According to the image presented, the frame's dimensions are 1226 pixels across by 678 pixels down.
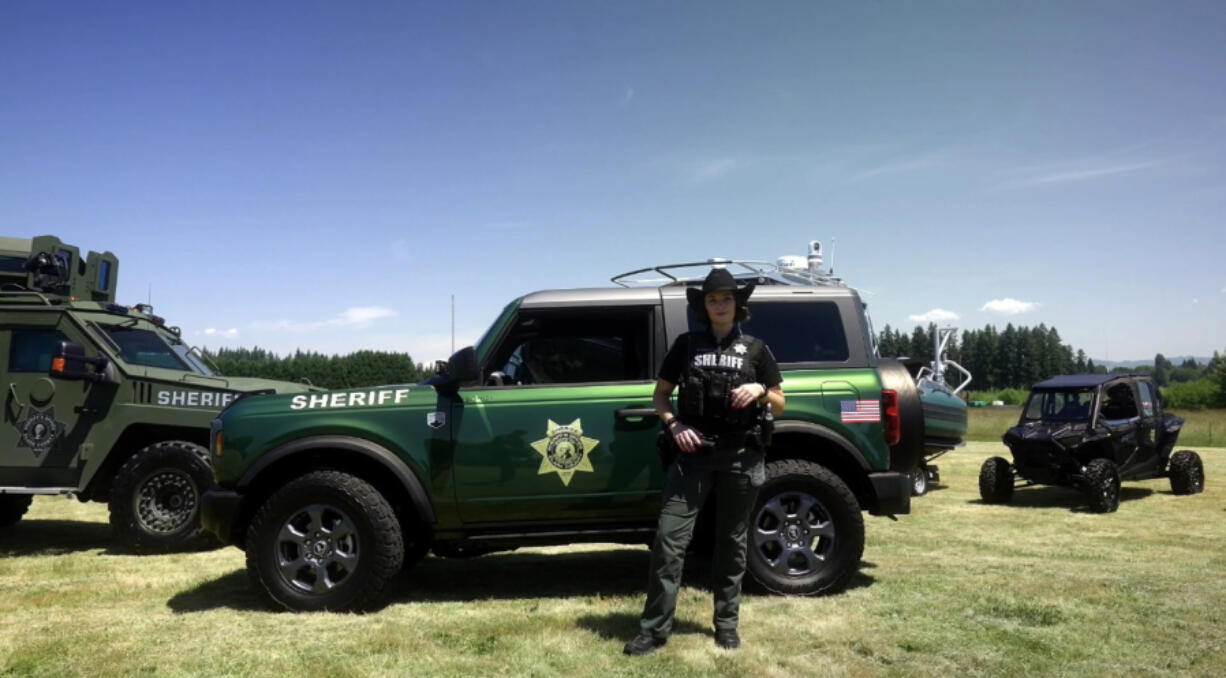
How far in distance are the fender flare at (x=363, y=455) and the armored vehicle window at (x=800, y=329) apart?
232cm

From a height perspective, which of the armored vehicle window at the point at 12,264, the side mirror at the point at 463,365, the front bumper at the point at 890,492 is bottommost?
the front bumper at the point at 890,492

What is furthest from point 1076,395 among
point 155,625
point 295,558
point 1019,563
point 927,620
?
point 155,625

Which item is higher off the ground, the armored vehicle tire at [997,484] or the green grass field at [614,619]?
the armored vehicle tire at [997,484]

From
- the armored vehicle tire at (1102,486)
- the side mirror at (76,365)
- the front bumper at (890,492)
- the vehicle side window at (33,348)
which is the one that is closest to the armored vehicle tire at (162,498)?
the side mirror at (76,365)

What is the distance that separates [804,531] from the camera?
5.23m

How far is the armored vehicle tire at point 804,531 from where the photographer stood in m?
5.17

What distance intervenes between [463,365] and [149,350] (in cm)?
539

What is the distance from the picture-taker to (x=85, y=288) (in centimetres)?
914

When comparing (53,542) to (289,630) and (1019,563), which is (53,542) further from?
(1019,563)

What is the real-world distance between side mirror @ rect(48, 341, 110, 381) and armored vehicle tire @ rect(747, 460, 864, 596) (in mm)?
6280

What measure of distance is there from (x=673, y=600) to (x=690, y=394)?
1.04m

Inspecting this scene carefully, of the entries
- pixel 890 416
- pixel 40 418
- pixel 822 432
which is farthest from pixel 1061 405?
pixel 40 418

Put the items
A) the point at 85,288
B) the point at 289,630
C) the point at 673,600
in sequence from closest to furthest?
the point at 673,600 → the point at 289,630 → the point at 85,288

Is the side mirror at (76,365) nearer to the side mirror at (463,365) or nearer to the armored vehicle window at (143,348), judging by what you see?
the armored vehicle window at (143,348)
